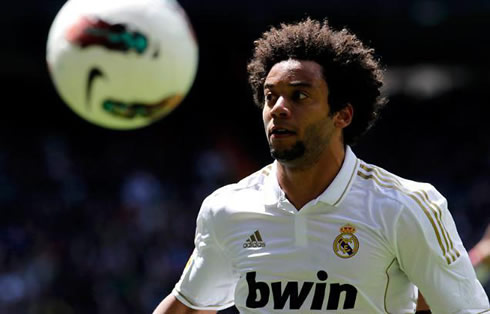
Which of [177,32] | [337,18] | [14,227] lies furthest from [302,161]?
[337,18]

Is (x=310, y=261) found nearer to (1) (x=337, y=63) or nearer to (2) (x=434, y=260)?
(2) (x=434, y=260)

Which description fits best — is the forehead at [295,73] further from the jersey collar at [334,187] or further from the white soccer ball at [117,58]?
the white soccer ball at [117,58]

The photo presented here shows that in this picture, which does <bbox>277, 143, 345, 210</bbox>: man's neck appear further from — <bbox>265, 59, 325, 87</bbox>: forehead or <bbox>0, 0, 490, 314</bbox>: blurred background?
<bbox>0, 0, 490, 314</bbox>: blurred background

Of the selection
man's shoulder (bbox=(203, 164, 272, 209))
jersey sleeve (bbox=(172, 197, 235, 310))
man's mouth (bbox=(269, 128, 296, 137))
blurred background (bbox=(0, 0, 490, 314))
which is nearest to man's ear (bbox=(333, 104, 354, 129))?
man's mouth (bbox=(269, 128, 296, 137))

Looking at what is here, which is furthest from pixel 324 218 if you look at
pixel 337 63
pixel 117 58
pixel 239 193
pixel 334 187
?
pixel 117 58

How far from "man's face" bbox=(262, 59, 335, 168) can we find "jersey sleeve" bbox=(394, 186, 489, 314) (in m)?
0.47

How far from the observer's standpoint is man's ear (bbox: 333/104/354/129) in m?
3.79

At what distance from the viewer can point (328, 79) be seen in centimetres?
374

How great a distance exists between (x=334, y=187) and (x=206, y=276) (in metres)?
0.74

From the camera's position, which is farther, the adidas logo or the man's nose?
the adidas logo

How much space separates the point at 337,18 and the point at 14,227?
6.85 meters

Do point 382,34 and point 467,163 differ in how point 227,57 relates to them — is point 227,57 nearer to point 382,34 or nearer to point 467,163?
point 382,34

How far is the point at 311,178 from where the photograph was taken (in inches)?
149

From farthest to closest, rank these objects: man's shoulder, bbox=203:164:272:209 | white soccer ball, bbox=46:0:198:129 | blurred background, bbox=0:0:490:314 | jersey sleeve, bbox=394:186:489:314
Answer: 1. blurred background, bbox=0:0:490:314
2. white soccer ball, bbox=46:0:198:129
3. man's shoulder, bbox=203:164:272:209
4. jersey sleeve, bbox=394:186:489:314
